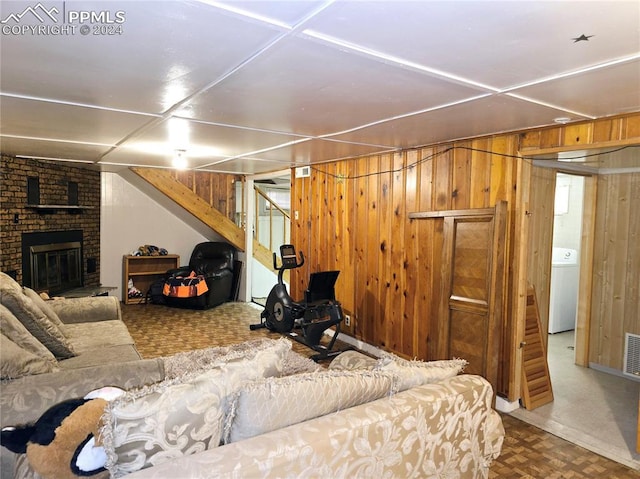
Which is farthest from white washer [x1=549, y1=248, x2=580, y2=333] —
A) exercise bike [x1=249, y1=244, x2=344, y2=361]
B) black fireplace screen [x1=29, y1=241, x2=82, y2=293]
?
black fireplace screen [x1=29, y1=241, x2=82, y2=293]

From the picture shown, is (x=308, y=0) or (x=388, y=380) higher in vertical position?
(x=308, y=0)

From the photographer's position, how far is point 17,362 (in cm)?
204

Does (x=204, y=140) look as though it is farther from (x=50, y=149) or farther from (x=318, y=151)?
(x=50, y=149)

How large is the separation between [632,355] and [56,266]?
255 inches

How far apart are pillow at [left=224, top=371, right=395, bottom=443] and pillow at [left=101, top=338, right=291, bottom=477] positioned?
0.07 metres

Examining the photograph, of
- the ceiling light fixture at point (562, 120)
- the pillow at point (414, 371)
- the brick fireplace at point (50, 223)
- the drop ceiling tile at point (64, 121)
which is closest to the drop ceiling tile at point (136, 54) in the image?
the drop ceiling tile at point (64, 121)

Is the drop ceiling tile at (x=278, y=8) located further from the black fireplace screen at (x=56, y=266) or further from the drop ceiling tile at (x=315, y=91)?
the black fireplace screen at (x=56, y=266)

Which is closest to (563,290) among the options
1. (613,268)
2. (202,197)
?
(613,268)

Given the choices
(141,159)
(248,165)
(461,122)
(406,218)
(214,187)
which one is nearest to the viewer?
(461,122)

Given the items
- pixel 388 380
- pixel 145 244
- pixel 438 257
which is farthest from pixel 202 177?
pixel 388 380

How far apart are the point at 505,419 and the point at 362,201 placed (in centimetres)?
242

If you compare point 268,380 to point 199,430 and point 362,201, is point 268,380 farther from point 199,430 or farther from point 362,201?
point 362,201

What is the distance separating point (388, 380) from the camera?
1838mm

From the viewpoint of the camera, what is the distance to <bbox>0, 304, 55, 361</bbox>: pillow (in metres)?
2.21
